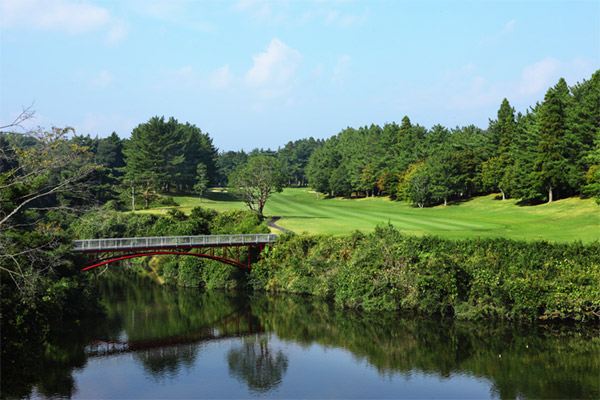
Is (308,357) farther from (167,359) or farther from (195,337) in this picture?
(195,337)

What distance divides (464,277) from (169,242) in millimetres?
31428

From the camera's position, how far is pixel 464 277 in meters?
46.4

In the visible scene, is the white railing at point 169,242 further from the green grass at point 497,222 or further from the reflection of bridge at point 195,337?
the green grass at point 497,222

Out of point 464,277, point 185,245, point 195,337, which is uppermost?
point 185,245

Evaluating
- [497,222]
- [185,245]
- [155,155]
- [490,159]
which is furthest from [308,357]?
[155,155]

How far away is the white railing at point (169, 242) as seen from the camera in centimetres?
5275

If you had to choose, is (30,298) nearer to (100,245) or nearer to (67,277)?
(67,277)

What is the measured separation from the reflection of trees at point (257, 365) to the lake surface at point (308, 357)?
7 cm

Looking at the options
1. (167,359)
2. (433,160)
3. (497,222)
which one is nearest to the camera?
(167,359)

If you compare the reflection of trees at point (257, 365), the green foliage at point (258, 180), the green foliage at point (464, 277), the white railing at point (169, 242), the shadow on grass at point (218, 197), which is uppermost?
the green foliage at point (258, 180)

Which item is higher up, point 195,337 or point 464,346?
point 464,346

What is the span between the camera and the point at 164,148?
132m

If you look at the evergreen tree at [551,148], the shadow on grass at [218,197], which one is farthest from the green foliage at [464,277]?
the shadow on grass at [218,197]

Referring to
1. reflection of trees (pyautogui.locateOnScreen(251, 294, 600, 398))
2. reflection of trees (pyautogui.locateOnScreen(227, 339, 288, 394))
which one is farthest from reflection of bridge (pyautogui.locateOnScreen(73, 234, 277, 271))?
reflection of trees (pyautogui.locateOnScreen(227, 339, 288, 394))
